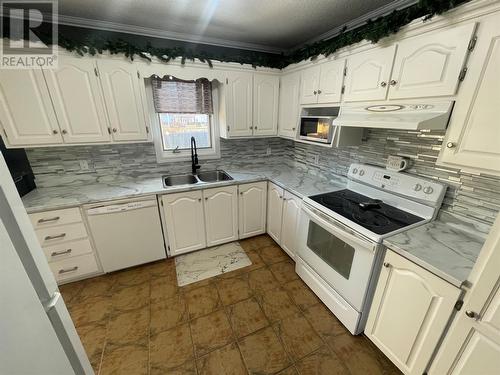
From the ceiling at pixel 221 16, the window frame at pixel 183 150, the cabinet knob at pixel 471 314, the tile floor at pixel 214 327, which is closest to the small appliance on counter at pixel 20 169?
the tile floor at pixel 214 327

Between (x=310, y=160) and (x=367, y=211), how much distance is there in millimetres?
1172

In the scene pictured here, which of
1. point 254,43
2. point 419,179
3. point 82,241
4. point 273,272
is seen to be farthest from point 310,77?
point 82,241

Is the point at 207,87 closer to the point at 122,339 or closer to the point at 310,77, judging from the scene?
the point at 310,77

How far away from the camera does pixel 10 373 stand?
0.55 meters

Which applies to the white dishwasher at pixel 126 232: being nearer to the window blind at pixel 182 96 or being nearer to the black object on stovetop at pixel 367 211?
the window blind at pixel 182 96

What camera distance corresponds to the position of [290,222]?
2344mm

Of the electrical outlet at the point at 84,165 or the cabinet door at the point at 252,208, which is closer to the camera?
the electrical outlet at the point at 84,165

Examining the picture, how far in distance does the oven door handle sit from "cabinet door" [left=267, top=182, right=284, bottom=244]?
543 mm

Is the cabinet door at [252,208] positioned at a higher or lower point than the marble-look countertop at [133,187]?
lower

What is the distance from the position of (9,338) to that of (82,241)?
175 cm

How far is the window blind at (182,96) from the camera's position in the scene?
242 cm

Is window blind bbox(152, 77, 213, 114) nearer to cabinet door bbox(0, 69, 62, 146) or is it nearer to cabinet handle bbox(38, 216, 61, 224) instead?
cabinet door bbox(0, 69, 62, 146)

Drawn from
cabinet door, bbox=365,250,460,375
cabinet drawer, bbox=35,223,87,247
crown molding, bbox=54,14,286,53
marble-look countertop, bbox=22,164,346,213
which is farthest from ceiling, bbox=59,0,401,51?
cabinet door, bbox=365,250,460,375

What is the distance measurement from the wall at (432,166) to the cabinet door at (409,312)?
0.66m
